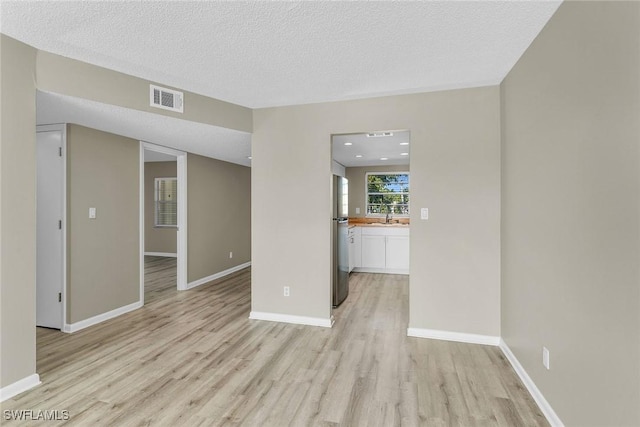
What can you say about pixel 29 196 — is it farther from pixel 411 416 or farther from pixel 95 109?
pixel 411 416

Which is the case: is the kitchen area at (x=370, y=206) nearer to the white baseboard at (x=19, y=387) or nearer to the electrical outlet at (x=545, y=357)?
the electrical outlet at (x=545, y=357)

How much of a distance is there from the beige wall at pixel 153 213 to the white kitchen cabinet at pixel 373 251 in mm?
4699

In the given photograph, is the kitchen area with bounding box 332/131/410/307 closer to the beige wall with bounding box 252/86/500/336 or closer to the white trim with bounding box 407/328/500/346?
the beige wall with bounding box 252/86/500/336

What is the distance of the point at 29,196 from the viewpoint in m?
2.40

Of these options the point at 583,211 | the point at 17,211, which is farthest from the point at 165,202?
the point at 583,211

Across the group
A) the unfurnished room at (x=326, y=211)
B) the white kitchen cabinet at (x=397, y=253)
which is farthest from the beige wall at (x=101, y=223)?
the white kitchen cabinet at (x=397, y=253)

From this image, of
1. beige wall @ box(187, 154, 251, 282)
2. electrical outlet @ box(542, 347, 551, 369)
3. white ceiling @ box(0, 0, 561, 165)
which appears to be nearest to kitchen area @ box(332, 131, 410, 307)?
white ceiling @ box(0, 0, 561, 165)

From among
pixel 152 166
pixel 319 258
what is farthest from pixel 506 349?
pixel 152 166

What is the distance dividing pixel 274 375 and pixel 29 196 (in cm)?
221

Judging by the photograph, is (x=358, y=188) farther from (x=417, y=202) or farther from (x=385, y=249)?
(x=417, y=202)

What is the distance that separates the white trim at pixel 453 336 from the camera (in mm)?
3111

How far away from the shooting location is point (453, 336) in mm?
3221

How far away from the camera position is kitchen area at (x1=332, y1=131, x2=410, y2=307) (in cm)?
439

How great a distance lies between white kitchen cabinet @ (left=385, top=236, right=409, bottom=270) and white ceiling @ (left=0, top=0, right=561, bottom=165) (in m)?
3.30
